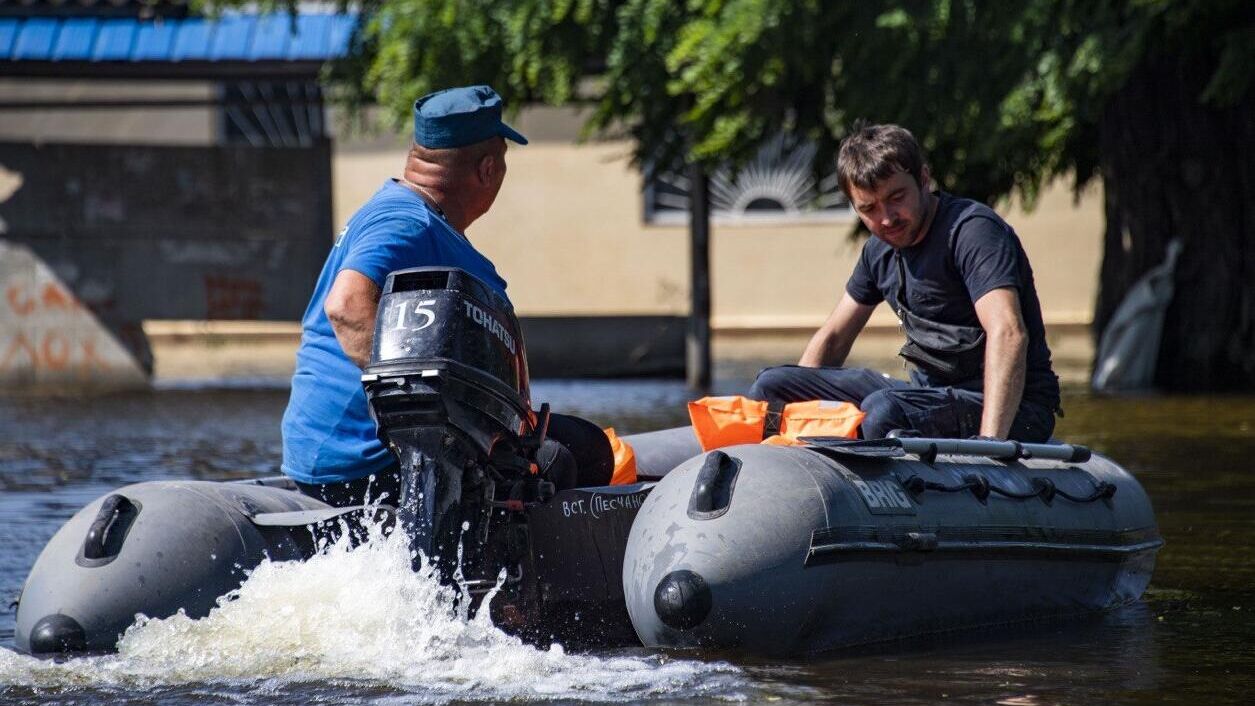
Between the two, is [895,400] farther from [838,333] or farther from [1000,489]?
[838,333]

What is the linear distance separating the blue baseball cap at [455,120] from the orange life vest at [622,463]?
999 mm

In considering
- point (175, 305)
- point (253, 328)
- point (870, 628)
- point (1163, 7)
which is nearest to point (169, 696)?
point (870, 628)

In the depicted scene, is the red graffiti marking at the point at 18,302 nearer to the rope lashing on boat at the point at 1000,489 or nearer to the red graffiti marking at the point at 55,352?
the red graffiti marking at the point at 55,352

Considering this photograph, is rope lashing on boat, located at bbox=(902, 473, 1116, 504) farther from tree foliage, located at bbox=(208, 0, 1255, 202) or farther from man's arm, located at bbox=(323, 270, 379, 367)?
tree foliage, located at bbox=(208, 0, 1255, 202)

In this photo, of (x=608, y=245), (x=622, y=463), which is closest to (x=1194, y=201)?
(x=622, y=463)

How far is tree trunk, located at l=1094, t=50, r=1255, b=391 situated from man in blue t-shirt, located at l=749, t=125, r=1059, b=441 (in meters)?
9.70

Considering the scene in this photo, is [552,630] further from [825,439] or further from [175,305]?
[175,305]

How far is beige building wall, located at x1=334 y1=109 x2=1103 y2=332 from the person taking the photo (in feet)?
84.2

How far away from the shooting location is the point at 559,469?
17.4 feet

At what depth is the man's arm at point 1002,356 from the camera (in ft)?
18.9

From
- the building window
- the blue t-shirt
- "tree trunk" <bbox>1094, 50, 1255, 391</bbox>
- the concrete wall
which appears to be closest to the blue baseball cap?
the blue t-shirt

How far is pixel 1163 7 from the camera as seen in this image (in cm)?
1241

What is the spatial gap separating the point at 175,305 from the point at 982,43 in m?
8.31

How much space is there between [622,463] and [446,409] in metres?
1.05
